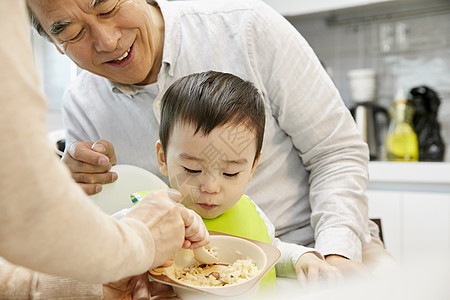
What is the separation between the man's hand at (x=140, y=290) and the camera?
1.81 ft

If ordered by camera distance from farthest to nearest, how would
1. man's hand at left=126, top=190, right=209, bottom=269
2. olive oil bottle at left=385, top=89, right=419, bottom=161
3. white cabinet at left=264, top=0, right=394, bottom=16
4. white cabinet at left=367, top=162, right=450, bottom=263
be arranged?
white cabinet at left=264, top=0, right=394, bottom=16 → olive oil bottle at left=385, top=89, right=419, bottom=161 → white cabinet at left=367, top=162, right=450, bottom=263 → man's hand at left=126, top=190, right=209, bottom=269

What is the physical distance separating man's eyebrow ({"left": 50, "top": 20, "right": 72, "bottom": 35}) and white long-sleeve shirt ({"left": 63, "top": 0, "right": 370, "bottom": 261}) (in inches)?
7.2

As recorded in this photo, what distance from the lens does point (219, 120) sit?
2.01 ft

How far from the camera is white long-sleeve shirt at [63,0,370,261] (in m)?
0.83

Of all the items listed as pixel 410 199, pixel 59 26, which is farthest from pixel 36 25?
pixel 410 199

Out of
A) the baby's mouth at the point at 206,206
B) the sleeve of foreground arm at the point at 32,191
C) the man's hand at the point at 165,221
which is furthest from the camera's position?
the baby's mouth at the point at 206,206

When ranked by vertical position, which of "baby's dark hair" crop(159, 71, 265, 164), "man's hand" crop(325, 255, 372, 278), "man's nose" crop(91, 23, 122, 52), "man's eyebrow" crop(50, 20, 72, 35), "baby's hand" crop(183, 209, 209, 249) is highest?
"man's eyebrow" crop(50, 20, 72, 35)

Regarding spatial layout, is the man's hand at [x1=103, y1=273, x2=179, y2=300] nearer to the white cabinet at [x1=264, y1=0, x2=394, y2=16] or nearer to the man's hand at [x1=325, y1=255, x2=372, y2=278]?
the man's hand at [x1=325, y1=255, x2=372, y2=278]

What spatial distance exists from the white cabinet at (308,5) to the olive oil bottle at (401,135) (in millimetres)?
523

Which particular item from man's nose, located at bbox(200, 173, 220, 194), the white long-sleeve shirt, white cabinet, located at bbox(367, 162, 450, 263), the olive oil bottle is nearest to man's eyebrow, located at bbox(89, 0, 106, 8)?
the white long-sleeve shirt

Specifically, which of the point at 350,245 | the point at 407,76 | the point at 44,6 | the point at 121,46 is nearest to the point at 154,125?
the point at 121,46

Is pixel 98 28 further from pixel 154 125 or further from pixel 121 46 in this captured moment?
pixel 154 125

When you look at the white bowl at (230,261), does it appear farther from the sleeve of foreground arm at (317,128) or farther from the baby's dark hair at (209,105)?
the sleeve of foreground arm at (317,128)

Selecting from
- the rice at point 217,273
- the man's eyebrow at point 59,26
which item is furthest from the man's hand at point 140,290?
the man's eyebrow at point 59,26
